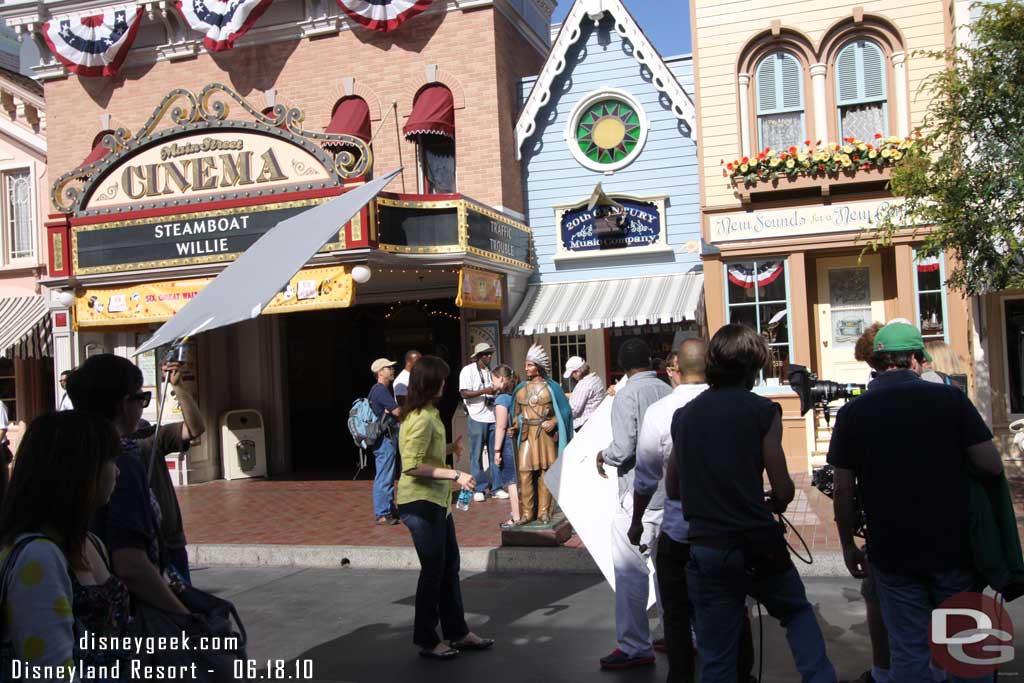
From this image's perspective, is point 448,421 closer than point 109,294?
No

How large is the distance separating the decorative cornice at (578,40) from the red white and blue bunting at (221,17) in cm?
452

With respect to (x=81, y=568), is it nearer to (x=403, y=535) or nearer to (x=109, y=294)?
(x=403, y=535)

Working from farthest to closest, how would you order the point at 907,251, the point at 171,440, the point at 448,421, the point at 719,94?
1. the point at 448,421
2. the point at 719,94
3. the point at 907,251
4. the point at 171,440

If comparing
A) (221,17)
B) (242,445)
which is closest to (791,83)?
(221,17)

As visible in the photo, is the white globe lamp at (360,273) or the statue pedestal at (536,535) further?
the white globe lamp at (360,273)

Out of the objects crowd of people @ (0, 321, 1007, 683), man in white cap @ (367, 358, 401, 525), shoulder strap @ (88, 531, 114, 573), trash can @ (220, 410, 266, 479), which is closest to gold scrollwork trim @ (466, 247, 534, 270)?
man in white cap @ (367, 358, 401, 525)

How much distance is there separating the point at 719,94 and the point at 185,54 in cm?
906

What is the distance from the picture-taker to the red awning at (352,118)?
49.8 ft

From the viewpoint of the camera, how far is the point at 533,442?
29.5 ft

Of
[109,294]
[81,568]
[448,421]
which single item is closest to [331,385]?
[448,421]

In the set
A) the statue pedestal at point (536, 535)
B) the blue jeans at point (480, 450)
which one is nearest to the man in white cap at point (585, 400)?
the statue pedestal at point (536, 535)

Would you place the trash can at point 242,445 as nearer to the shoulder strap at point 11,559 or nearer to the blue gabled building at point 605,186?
the blue gabled building at point 605,186

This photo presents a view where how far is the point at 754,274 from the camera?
13.4 m

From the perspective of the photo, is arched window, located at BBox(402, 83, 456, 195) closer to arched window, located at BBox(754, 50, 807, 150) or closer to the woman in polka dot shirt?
arched window, located at BBox(754, 50, 807, 150)
